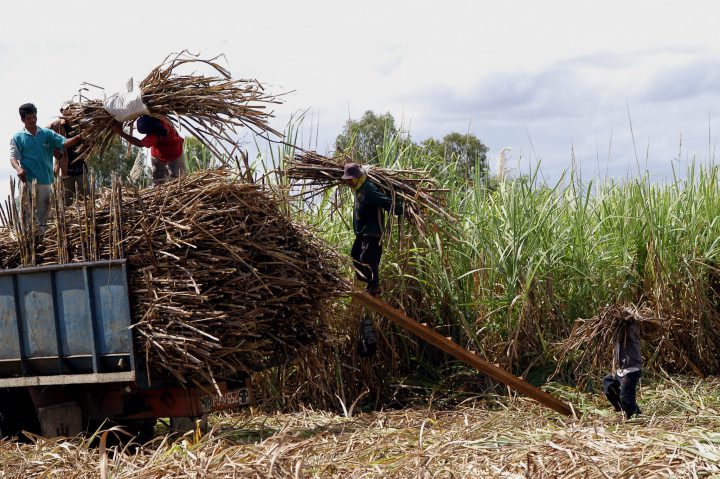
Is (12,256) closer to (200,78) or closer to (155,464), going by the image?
(200,78)

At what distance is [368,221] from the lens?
27.2 feet

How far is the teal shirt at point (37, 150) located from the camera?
26.5ft

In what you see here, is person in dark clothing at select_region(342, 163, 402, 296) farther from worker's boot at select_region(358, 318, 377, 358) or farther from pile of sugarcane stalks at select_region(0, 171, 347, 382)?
pile of sugarcane stalks at select_region(0, 171, 347, 382)

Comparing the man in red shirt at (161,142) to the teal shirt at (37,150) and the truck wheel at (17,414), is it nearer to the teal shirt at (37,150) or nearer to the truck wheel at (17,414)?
the teal shirt at (37,150)

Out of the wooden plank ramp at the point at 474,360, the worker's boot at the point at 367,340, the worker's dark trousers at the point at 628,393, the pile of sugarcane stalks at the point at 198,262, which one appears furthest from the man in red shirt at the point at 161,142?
the worker's dark trousers at the point at 628,393

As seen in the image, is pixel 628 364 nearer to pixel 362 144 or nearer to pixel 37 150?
pixel 362 144

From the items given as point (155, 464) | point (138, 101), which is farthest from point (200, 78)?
point (155, 464)

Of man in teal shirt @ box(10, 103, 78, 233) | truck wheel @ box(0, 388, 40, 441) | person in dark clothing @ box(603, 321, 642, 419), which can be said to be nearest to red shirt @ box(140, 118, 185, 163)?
man in teal shirt @ box(10, 103, 78, 233)

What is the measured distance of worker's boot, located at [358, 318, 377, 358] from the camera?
844 cm

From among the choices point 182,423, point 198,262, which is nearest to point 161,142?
point 198,262

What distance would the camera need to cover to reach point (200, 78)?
291 inches

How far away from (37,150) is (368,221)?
290cm

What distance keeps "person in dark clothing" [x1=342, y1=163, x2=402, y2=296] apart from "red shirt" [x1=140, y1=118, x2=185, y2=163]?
142 cm

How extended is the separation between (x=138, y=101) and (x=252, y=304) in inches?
75.5
